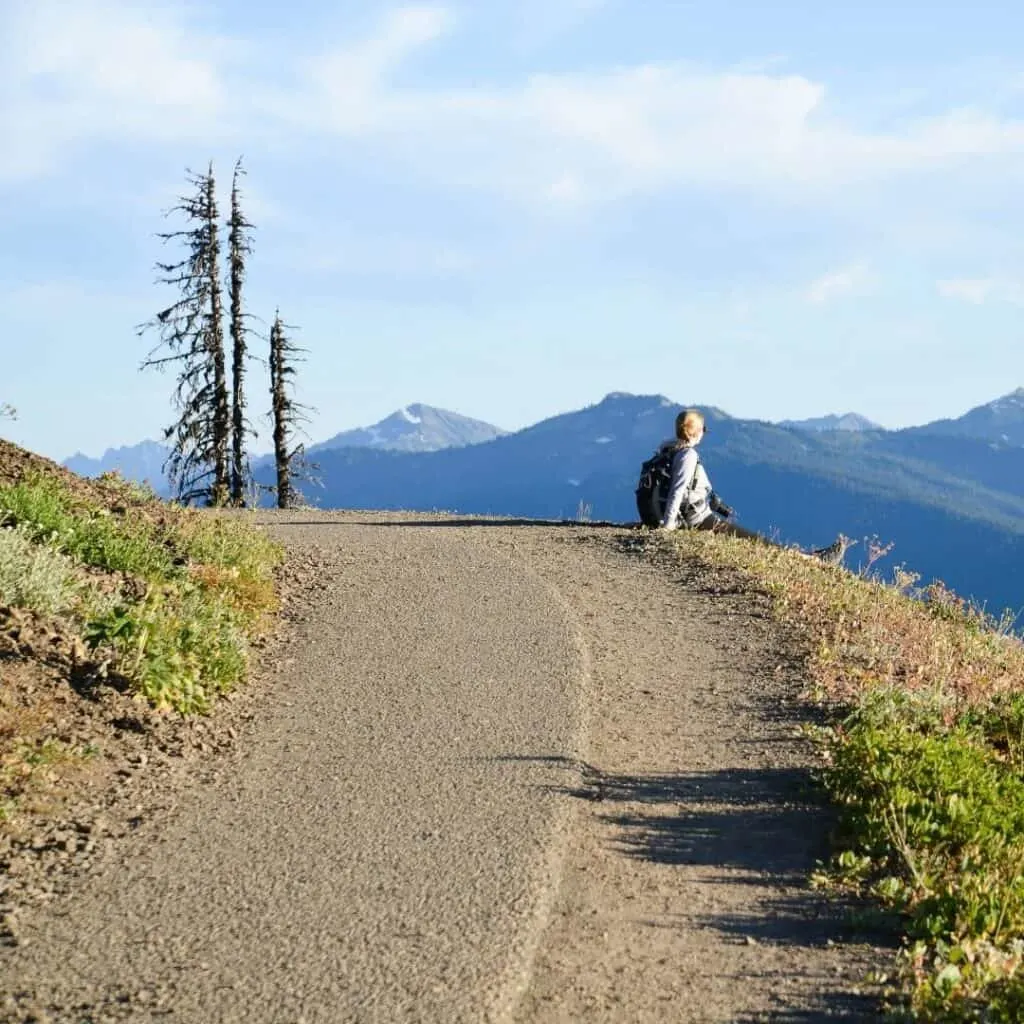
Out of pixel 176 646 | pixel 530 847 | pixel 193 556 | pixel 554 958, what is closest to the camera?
pixel 554 958

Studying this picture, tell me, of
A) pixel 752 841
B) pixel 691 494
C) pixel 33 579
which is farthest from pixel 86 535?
pixel 691 494

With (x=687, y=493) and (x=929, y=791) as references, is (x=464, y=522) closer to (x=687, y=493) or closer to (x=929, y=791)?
(x=687, y=493)

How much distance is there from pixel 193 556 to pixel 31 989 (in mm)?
7226

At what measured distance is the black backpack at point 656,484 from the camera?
15.5 m

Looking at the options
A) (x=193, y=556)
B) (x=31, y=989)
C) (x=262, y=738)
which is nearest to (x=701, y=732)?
(x=262, y=738)

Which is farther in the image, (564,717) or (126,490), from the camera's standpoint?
(126,490)

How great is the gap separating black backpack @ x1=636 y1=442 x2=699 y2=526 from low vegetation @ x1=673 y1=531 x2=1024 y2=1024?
392 cm

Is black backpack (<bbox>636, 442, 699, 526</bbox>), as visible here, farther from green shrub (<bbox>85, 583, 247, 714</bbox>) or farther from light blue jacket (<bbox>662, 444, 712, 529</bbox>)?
green shrub (<bbox>85, 583, 247, 714</bbox>)

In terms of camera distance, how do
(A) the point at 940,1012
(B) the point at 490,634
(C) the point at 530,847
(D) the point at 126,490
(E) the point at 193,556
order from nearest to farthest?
(A) the point at 940,1012 < (C) the point at 530,847 < (B) the point at 490,634 < (E) the point at 193,556 < (D) the point at 126,490

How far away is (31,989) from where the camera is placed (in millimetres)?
4555

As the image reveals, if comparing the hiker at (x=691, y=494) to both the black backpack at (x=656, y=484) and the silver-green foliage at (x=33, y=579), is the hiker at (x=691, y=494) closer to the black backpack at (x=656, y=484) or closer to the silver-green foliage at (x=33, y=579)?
the black backpack at (x=656, y=484)

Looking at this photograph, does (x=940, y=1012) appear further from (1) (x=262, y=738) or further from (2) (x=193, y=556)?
(2) (x=193, y=556)

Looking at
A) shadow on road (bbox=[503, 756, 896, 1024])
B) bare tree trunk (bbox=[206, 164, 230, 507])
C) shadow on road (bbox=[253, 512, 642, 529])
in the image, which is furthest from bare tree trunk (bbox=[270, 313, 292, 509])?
shadow on road (bbox=[503, 756, 896, 1024])

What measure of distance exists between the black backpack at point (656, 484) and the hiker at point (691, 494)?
0.27 feet
